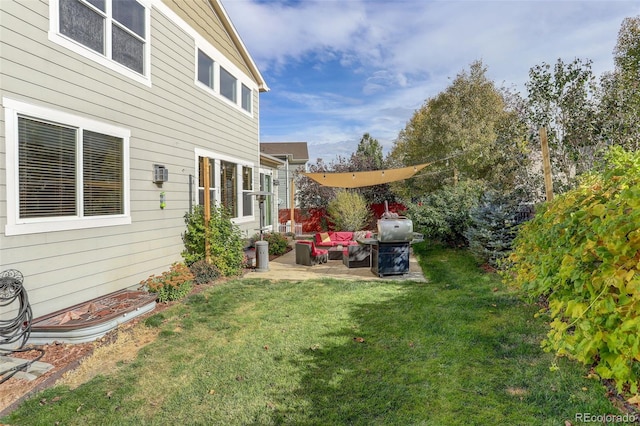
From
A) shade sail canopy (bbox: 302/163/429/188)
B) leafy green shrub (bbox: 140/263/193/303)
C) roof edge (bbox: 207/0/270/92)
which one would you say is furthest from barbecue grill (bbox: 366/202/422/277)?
roof edge (bbox: 207/0/270/92)

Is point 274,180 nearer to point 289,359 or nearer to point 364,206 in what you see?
point 364,206

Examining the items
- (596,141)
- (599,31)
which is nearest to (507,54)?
(599,31)

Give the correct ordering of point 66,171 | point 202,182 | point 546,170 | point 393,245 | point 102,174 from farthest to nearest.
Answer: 1. point 202,182
2. point 393,245
3. point 546,170
4. point 102,174
5. point 66,171

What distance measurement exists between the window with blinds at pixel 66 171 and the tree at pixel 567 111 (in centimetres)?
848

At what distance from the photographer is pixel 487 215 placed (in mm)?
7625

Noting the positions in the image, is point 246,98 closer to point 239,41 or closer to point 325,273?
point 239,41

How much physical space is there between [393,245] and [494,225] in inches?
88.6

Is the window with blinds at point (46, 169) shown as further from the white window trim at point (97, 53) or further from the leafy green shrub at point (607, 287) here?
the leafy green shrub at point (607, 287)

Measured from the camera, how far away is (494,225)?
292 inches

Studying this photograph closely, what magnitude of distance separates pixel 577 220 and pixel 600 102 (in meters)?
6.94

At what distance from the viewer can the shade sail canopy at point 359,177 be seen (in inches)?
502

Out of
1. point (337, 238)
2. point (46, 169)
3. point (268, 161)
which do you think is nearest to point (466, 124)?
point (337, 238)

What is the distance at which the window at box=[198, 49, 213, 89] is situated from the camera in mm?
8172

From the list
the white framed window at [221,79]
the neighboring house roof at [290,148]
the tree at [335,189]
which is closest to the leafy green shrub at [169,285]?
the white framed window at [221,79]
